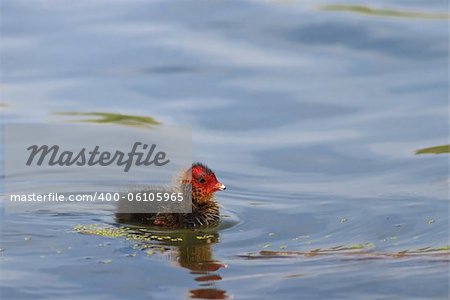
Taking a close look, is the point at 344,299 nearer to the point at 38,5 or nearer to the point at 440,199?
the point at 440,199

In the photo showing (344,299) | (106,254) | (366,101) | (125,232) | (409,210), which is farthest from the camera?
(366,101)

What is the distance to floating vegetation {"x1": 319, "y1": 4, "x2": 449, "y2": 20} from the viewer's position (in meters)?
15.9

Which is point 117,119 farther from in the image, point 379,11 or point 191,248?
point 379,11

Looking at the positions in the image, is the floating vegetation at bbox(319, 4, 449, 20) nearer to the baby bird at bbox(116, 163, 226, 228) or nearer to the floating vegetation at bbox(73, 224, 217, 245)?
the baby bird at bbox(116, 163, 226, 228)

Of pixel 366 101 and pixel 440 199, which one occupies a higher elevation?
pixel 366 101

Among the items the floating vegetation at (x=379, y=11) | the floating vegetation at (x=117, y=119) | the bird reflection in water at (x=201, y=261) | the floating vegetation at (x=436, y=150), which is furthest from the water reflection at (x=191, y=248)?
the floating vegetation at (x=379, y=11)

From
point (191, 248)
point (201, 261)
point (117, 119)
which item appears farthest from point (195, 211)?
point (117, 119)

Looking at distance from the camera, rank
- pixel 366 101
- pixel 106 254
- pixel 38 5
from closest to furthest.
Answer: pixel 106 254
pixel 366 101
pixel 38 5

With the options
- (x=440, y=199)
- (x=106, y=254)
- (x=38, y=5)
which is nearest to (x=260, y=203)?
(x=440, y=199)

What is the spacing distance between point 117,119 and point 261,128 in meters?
1.59

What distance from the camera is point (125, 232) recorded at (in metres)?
8.73

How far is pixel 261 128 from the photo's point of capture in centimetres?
1239

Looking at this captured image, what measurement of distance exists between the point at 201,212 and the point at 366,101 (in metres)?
4.45

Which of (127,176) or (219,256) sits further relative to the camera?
(127,176)
